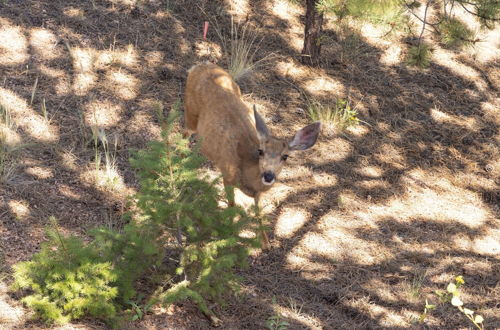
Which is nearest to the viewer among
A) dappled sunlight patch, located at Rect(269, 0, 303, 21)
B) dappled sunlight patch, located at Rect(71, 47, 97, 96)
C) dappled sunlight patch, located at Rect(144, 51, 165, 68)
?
dappled sunlight patch, located at Rect(71, 47, 97, 96)

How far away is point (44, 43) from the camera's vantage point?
761 cm

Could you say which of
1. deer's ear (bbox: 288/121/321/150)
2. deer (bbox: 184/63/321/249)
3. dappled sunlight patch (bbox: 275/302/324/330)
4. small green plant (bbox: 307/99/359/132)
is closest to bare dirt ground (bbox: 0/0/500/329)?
dappled sunlight patch (bbox: 275/302/324/330)

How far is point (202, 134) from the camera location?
635cm

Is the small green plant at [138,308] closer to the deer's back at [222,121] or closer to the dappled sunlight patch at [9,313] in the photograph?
the dappled sunlight patch at [9,313]

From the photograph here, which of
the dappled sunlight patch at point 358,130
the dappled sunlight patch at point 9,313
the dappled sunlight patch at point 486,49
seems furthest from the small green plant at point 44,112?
the dappled sunlight patch at point 486,49

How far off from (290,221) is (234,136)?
990 millimetres

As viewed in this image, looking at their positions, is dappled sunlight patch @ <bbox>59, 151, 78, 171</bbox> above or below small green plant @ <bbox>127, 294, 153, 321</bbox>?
below

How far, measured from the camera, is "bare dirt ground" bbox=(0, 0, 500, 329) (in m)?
5.21

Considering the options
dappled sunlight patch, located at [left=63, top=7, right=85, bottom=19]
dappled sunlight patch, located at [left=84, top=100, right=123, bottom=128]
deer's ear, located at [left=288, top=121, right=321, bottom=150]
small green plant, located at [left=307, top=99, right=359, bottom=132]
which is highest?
deer's ear, located at [left=288, top=121, right=321, bottom=150]

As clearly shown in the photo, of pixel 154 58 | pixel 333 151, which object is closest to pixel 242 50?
pixel 154 58

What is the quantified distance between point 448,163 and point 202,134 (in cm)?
302

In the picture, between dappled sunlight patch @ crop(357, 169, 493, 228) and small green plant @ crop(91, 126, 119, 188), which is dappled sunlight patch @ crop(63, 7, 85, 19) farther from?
dappled sunlight patch @ crop(357, 169, 493, 228)

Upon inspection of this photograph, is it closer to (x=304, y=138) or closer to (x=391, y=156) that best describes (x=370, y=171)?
(x=391, y=156)

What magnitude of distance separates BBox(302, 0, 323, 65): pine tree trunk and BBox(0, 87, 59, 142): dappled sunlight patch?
3579 mm
